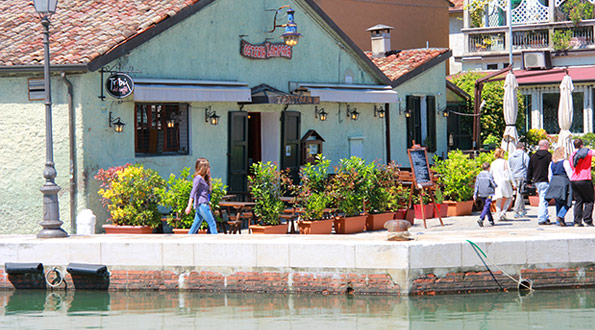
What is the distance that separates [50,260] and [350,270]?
4.48 m

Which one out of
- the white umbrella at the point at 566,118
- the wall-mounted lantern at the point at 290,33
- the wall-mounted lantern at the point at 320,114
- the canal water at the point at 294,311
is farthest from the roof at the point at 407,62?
the canal water at the point at 294,311

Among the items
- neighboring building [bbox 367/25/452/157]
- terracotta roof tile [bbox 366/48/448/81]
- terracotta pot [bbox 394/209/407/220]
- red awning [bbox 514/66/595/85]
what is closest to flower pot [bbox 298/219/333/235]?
terracotta pot [bbox 394/209/407/220]

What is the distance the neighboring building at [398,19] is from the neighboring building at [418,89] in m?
6.03

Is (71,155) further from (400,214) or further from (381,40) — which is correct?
(381,40)

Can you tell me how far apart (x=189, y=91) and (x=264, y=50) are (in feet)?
10.0

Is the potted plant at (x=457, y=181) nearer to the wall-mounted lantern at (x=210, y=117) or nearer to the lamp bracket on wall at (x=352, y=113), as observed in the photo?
the lamp bracket on wall at (x=352, y=113)

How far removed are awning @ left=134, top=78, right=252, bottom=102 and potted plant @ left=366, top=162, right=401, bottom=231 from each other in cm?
317

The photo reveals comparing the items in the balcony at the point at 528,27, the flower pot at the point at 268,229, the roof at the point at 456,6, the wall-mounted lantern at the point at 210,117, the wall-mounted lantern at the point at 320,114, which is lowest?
the flower pot at the point at 268,229

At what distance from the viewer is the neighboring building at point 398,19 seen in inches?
1345

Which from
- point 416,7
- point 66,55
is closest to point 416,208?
point 66,55

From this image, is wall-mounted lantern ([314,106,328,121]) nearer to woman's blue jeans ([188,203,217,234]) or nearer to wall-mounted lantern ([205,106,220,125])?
wall-mounted lantern ([205,106,220,125])

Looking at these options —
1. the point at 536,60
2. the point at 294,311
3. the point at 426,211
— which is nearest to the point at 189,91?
the point at 426,211

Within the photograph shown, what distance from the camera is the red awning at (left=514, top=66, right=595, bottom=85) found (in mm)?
31828

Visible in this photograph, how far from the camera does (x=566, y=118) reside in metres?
22.5
